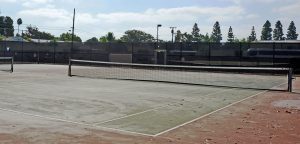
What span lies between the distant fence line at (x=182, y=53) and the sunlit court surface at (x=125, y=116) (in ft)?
80.4

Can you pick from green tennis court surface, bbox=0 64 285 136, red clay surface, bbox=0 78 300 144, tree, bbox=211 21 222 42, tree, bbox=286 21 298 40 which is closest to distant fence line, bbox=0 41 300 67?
green tennis court surface, bbox=0 64 285 136

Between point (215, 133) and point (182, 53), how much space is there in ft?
117

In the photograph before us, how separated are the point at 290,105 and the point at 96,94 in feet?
21.5

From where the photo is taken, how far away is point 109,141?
7.32 metres

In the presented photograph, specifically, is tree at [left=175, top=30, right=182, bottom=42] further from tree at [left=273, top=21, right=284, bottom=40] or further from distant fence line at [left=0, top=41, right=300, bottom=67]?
distant fence line at [left=0, top=41, right=300, bottom=67]

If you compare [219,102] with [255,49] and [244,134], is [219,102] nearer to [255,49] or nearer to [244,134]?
[244,134]

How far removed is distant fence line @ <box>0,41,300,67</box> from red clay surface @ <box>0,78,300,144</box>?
93.1 feet

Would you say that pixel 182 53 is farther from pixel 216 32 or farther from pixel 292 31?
pixel 216 32

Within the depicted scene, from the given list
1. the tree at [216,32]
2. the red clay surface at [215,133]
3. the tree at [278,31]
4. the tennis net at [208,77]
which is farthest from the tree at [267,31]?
the red clay surface at [215,133]

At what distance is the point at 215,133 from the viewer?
8.28 metres

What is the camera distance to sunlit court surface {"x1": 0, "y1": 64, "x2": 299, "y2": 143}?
305 inches

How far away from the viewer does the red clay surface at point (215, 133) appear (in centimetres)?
737

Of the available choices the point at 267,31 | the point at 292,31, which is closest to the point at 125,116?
the point at 292,31

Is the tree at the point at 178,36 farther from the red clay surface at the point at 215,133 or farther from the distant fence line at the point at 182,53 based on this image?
the red clay surface at the point at 215,133
